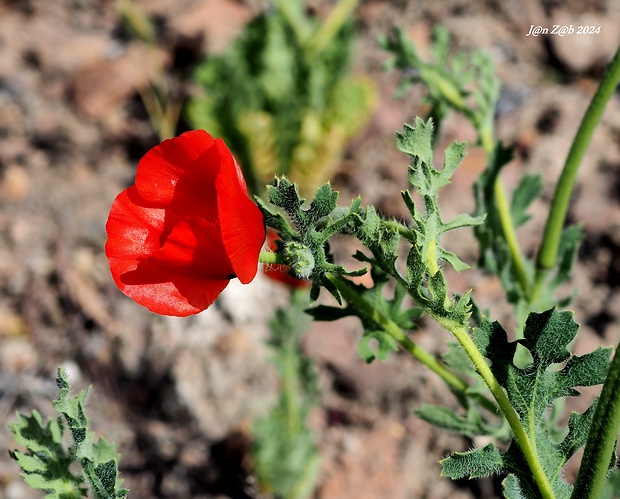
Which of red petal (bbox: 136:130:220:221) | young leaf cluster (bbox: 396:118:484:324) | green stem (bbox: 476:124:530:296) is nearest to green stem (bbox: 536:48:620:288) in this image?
green stem (bbox: 476:124:530:296)

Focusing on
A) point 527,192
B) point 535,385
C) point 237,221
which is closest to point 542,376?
point 535,385

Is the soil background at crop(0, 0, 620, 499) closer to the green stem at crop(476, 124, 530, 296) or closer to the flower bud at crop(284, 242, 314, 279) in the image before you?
the green stem at crop(476, 124, 530, 296)

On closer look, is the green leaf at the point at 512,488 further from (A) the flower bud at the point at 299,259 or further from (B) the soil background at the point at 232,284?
(B) the soil background at the point at 232,284

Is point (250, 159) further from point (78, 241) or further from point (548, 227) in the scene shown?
point (548, 227)

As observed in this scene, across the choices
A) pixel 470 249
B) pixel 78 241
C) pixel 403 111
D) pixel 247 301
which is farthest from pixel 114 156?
pixel 470 249

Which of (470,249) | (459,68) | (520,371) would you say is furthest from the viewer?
(470,249)

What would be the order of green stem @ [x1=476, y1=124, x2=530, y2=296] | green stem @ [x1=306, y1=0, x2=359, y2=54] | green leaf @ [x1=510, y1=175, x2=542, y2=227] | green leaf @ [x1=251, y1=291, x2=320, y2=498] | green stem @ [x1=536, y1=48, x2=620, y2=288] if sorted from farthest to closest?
green stem @ [x1=306, y1=0, x2=359, y2=54] < green leaf @ [x1=251, y1=291, x2=320, y2=498] < green leaf @ [x1=510, y1=175, x2=542, y2=227] < green stem @ [x1=476, y1=124, x2=530, y2=296] < green stem @ [x1=536, y1=48, x2=620, y2=288]
